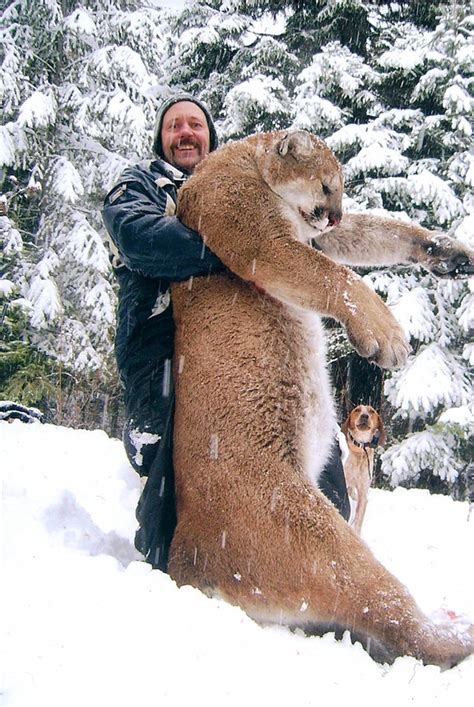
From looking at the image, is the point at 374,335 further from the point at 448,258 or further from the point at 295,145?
the point at 295,145

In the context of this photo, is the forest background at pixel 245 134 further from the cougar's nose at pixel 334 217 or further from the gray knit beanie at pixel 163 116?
the cougar's nose at pixel 334 217

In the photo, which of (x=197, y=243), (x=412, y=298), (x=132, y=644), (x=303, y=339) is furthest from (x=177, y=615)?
(x=412, y=298)

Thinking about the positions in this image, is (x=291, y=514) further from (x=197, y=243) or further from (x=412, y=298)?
(x=412, y=298)

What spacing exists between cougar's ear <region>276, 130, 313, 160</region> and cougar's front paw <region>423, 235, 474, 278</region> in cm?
78

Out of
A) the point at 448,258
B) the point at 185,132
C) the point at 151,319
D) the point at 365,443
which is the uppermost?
the point at 185,132

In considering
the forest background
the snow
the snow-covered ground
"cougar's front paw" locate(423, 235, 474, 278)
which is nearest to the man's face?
"cougar's front paw" locate(423, 235, 474, 278)

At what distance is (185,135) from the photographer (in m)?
4.28

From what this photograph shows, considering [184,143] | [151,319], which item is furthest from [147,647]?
[184,143]

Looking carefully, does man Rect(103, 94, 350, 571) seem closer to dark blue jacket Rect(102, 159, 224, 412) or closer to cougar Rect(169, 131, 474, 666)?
dark blue jacket Rect(102, 159, 224, 412)

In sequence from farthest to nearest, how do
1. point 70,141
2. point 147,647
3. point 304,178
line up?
point 70,141 < point 304,178 < point 147,647

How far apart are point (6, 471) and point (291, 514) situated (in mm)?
2528

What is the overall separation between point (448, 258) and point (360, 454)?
14.4 feet

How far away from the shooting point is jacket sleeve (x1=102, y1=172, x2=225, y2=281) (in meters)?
3.14

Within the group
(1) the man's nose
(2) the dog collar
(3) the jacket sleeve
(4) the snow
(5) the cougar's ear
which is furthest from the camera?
(4) the snow
